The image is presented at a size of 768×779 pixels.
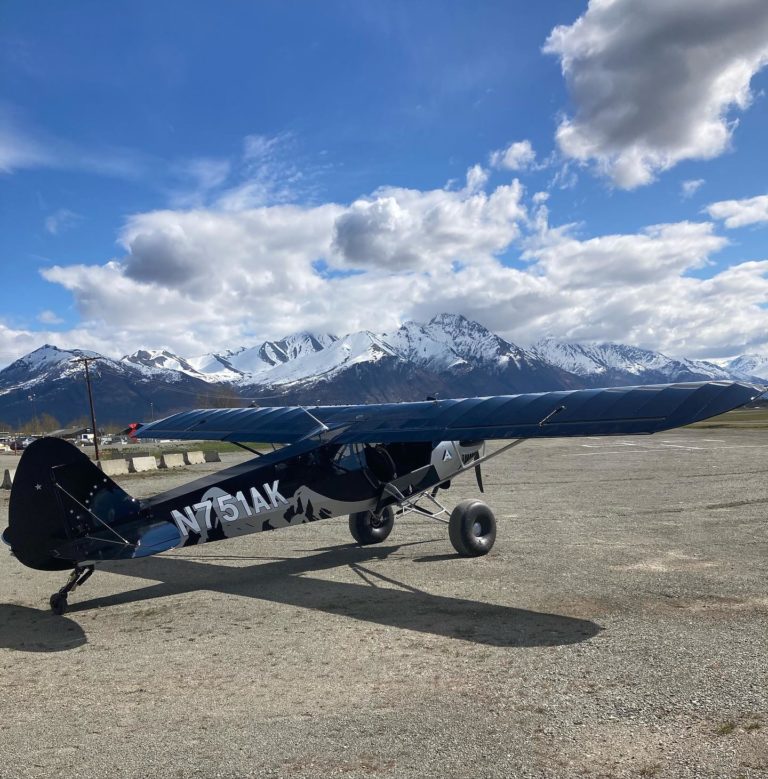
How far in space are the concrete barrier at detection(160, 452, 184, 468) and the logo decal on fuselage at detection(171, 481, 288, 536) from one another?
26.4 meters

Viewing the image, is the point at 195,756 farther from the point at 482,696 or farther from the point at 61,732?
the point at 482,696

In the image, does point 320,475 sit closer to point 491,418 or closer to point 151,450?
point 491,418

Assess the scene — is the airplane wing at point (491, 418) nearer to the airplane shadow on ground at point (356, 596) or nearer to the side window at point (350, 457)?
the side window at point (350, 457)

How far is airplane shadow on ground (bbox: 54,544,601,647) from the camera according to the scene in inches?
285

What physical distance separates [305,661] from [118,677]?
182cm

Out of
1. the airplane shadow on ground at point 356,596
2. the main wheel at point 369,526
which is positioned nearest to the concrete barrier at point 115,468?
the airplane shadow on ground at point 356,596

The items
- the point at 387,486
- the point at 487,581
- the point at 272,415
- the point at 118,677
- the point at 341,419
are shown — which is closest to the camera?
the point at 118,677

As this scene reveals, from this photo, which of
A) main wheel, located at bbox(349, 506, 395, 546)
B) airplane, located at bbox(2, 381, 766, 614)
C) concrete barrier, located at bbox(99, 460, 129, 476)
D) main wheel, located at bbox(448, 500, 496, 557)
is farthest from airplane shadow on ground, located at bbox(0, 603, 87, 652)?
concrete barrier, located at bbox(99, 460, 129, 476)

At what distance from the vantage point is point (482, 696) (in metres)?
5.48

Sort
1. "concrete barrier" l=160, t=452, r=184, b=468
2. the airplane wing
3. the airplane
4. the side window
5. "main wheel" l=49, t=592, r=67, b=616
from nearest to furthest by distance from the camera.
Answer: the airplane
the airplane wing
"main wheel" l=49, t=592, r=67, b=616
the side window
"concrete barrier" l=160, t=452, r=184, b=468

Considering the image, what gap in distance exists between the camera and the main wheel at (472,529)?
36.4 feet

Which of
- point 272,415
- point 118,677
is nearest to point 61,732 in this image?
point 118,677

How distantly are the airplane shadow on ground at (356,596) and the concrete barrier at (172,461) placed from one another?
2331 cm

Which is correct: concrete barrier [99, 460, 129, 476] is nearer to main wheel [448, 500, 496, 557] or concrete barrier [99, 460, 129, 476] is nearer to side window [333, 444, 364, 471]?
side window [333, 444, 364, 471]
